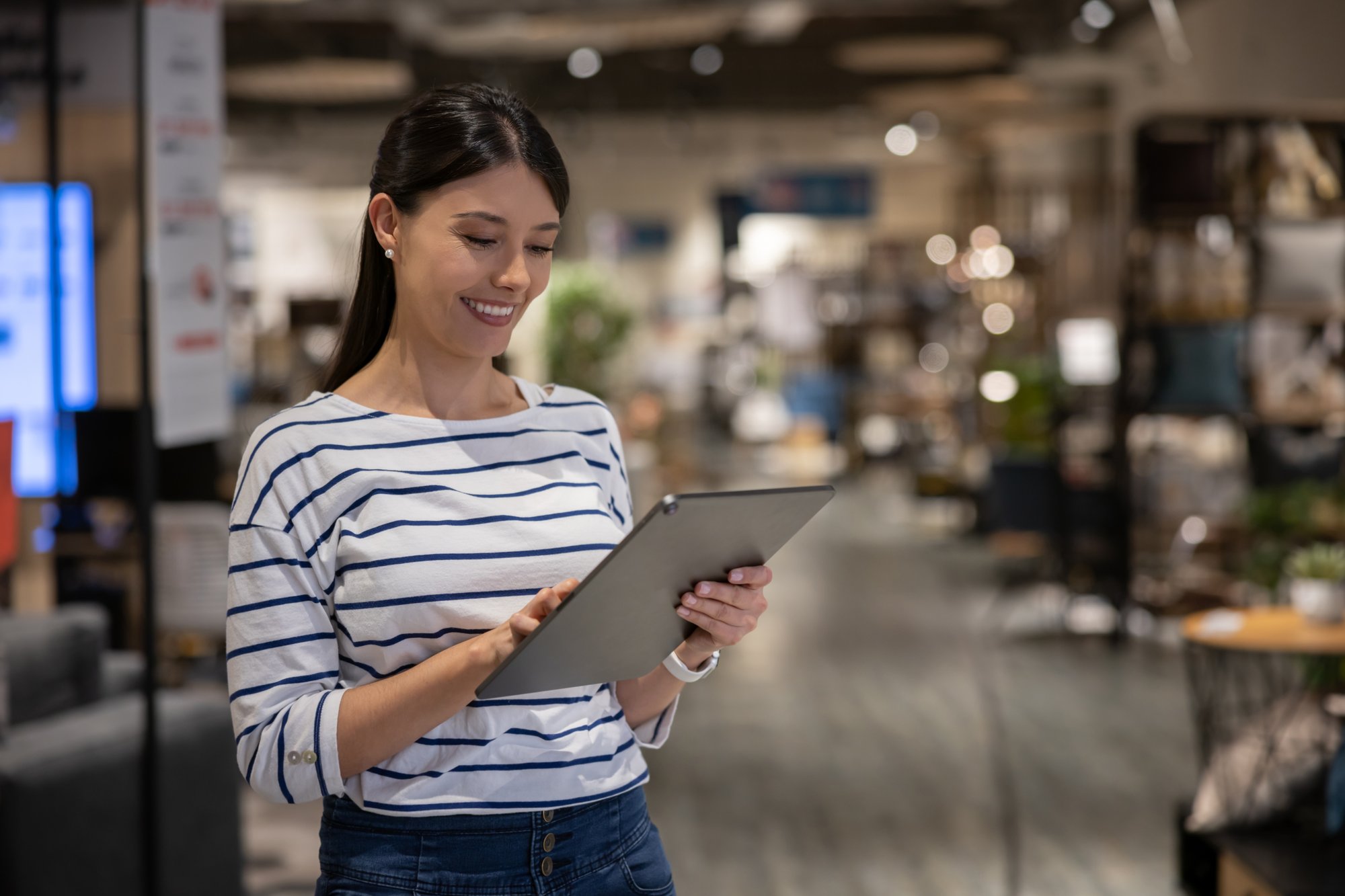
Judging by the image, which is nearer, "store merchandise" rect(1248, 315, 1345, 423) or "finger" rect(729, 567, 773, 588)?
"finger" rect(729, 567, 773, 588)

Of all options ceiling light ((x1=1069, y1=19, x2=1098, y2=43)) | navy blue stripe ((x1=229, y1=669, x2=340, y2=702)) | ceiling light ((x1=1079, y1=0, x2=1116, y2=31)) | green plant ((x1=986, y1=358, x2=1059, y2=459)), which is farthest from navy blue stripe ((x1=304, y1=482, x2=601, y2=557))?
ceiling light ((x1=1069, y1=19, x2=1098, y2=43))

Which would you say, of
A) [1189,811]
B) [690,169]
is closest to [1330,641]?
[1189,811]

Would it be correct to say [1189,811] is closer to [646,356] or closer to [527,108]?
[527,108]

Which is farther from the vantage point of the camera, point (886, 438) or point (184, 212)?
point (886, 438)

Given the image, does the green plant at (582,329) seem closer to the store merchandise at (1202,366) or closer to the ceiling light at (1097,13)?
the store merchandise at (1202,366)

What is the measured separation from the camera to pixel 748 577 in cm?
130

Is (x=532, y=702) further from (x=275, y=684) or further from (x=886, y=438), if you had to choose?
(x=886, y=438)

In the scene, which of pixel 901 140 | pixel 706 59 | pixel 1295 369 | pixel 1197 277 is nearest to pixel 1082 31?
pixel 706 59

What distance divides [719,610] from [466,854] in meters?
0.34

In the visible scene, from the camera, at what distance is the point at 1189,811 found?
402 cm

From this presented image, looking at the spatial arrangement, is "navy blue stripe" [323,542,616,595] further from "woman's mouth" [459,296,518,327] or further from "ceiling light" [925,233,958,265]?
"ceiling light" [925,233,958,265]

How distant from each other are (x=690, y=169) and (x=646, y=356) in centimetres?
301

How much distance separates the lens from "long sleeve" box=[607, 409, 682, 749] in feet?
4.98

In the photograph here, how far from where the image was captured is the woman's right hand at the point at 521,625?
121cm
